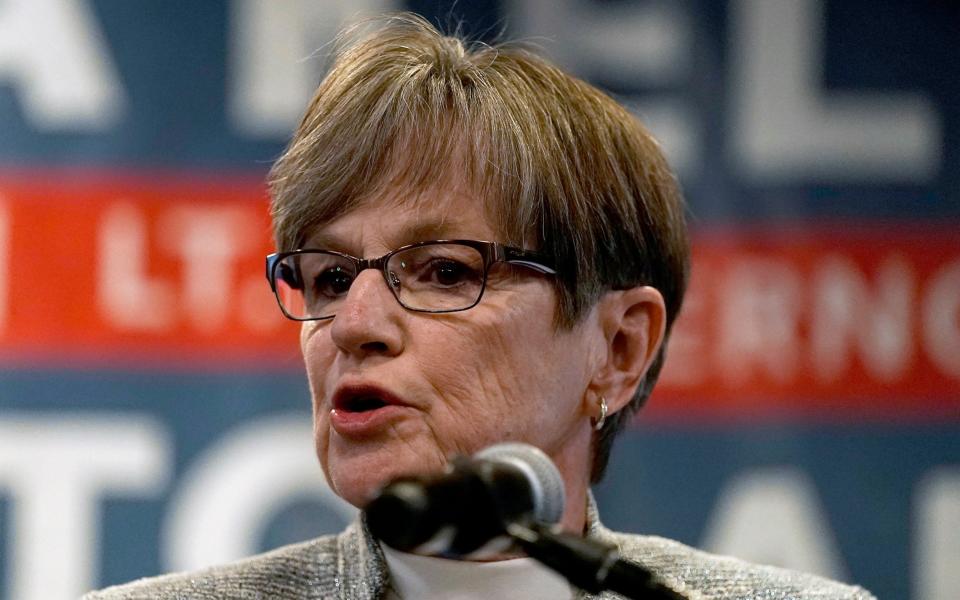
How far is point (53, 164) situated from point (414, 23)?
118cm

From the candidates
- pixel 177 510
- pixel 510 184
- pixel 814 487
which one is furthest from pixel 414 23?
pixel 814 487

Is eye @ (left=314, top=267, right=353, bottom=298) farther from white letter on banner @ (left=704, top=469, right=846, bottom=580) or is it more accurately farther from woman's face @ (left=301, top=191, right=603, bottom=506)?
white letter on banner @ (left=704, top=469, right=846, bottom=580)

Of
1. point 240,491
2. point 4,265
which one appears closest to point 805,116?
point 240,491

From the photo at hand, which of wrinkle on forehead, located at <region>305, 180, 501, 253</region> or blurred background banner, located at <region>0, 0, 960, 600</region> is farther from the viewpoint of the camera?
blurred background banner, located at <region>0, 0, 960, 600</region>

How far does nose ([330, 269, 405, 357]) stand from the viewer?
156cm

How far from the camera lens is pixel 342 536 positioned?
1861 mm

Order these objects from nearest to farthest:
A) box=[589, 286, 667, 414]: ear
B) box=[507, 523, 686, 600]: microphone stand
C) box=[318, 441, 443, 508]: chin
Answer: box=[507, 523, 686, 600]: microphone stand, box=[318, 441, 443, 508]: chin, box=[589, 286, 667, 414]: ear

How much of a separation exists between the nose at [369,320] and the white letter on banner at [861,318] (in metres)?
1.46

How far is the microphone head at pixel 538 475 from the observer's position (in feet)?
3.59

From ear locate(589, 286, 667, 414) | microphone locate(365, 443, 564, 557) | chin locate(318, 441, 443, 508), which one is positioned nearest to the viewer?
microphone locate(365, 443, 564, 557)

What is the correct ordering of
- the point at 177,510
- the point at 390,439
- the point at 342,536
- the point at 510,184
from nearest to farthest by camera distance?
the point at 390,439, the point at 510,184, the point at 342,536, the point at 177,510

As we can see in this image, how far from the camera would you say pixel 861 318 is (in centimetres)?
283

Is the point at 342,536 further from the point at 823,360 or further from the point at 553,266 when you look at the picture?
the point at 823,360

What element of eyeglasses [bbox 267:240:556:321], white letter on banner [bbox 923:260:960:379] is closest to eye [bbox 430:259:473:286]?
eyeglasses [bbox 267:240:556:321]
